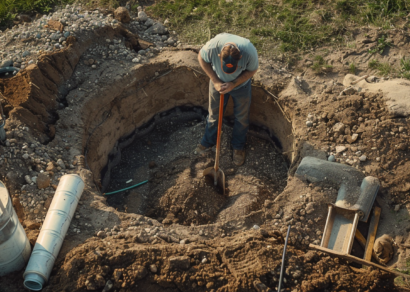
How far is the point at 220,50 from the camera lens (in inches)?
182

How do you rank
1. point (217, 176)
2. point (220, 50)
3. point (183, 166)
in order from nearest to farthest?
point (220, 50) → point (217, 176) → point (183, 166)

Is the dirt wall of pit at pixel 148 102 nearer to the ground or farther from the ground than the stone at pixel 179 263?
farther from the ground

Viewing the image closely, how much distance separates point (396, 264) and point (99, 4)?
614 centimetres

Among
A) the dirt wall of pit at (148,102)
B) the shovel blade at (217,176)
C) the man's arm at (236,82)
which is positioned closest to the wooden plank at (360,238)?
the dirt wall of pit at (148,102)

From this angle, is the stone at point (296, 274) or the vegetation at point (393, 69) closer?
the stone at point (296, 274)

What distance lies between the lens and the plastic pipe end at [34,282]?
138 inches

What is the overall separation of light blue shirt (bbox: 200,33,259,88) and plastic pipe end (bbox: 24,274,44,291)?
3003 mm

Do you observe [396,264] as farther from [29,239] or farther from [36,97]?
[36,97]

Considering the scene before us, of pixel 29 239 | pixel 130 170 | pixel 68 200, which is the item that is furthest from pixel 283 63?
pixel 29 239

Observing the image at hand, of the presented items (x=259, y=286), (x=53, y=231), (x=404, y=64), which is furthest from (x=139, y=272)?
(x=404, y=64)

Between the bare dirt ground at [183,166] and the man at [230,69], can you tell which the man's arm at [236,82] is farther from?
the bare dirt ground at [183,166]

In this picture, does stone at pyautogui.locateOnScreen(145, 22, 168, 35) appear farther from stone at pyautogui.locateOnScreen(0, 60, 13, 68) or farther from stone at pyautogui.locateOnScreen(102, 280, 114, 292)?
stone at pyautogui.locateOnScreen(102, 280, 114, 292)

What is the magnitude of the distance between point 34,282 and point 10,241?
1.60 ft

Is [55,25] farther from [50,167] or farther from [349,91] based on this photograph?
[349,91]
